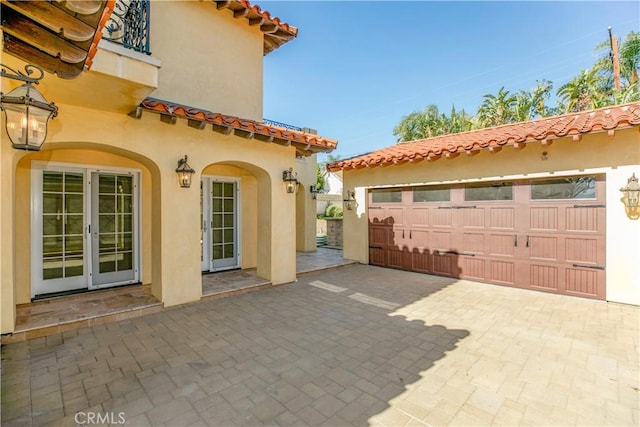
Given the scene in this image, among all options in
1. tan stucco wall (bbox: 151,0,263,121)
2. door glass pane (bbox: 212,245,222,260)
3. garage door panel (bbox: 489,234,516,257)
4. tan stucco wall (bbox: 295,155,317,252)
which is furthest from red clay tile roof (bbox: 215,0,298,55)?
garage door panel (bbox: 489,234,516,257)

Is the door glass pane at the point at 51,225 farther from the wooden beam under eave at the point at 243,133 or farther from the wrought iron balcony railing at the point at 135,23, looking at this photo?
the wooden beam under eave at the point at 243,133

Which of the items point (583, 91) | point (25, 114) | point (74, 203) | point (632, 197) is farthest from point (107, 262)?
point (583, 91)

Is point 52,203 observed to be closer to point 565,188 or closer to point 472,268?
point 472,268

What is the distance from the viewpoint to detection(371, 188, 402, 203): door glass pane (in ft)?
32.7

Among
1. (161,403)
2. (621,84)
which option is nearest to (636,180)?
(161,403)

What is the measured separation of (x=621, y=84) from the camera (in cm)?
1706

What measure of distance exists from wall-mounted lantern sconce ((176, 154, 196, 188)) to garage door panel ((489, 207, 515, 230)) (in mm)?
7853

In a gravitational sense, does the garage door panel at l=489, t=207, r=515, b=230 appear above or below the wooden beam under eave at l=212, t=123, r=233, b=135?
below

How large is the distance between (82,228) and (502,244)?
417 inches

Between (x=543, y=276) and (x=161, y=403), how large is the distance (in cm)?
843

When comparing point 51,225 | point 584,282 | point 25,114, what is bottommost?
point 584,282

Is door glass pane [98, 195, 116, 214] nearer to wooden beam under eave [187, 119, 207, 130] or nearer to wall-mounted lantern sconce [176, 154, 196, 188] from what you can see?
wall-mounted lantern sconce [176, 154, 196, 188]

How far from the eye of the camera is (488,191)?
8.05 metres

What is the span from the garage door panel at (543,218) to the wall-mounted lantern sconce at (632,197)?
46.7 inches
